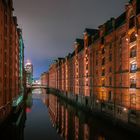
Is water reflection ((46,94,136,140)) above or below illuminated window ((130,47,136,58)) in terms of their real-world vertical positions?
below

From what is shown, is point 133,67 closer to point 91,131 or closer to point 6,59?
point 91,131

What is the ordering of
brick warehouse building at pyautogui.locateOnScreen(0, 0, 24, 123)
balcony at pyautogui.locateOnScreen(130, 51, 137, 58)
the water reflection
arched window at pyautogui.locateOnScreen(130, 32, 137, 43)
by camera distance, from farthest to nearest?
brick warehouse building at pyautogui.locateOnScreen(0, 0, 24, 123) → arched window at pyautogui.locateOnScreen(130, 32, 137, 43) → balcony at pyautogui.locateOnScreen(130, 51, 137, 58) → the water reflection

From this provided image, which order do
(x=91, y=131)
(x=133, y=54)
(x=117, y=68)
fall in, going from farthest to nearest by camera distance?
(x=117, y=68)
(x=91, y=131)
(x=133, y=54)

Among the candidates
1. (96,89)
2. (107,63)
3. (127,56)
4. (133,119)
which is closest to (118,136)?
(133,119)

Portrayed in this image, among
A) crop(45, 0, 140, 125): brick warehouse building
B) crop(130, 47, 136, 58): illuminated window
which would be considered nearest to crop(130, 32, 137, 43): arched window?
crop(45, 0, 140, 125): brick warehouse building

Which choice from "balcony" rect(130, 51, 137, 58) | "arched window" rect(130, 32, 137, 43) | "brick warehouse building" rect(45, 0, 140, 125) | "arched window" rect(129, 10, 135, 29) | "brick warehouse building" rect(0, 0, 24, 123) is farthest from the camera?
"brick warehouse building" rect(0, 0, 24, 123)

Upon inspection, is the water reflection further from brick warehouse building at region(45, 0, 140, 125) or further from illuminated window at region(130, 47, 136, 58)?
illuminated window at region(130, 47, 136, 58)

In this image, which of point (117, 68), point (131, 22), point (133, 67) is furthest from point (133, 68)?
point (131, 22)

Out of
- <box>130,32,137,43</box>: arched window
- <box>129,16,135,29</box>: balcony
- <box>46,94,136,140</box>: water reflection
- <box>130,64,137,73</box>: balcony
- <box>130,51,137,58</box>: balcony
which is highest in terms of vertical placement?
<box>129,16,135,29</box>: balcony

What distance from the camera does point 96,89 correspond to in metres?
59.1

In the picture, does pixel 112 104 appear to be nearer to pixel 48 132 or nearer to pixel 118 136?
pixel 118 136

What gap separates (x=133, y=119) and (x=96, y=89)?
2359 centimetres

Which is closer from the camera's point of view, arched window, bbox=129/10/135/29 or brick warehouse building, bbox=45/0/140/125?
brick warehouse building, bbox=45/0/140/125

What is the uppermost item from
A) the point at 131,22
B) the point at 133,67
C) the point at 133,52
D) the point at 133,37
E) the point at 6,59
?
the point at 131,22
